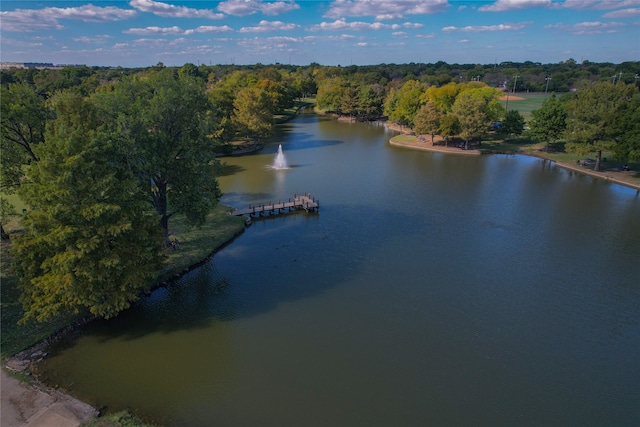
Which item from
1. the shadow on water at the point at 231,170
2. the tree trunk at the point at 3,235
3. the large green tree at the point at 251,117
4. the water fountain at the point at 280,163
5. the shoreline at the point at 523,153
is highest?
the large green tree at the point at 251,117

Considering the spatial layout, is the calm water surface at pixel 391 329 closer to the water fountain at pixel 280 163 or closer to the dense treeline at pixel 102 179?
the dense treeline at pixel 102 179

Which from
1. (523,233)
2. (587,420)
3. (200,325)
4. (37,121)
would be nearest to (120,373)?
(200,325)

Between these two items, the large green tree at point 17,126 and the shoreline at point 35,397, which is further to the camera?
the large green tree at point 17,126

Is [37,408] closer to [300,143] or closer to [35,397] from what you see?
[35,397]

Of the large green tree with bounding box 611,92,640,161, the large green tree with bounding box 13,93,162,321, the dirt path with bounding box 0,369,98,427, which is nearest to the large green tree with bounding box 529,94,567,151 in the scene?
the large green tree with bounding box 611,92,640,161

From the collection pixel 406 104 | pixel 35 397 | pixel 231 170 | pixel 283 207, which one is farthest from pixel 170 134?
pixel 406 104

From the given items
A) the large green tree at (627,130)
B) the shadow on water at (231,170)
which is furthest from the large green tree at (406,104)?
the shadow on water at (231,170)

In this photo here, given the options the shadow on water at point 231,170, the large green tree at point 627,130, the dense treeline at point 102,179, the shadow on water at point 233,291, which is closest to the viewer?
the dense treeline at point 102,179
